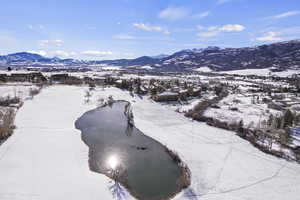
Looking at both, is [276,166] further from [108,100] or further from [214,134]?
[108,100]

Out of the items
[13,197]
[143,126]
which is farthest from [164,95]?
[13,197]

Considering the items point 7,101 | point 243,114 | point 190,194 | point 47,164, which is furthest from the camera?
Answer: point 243,114

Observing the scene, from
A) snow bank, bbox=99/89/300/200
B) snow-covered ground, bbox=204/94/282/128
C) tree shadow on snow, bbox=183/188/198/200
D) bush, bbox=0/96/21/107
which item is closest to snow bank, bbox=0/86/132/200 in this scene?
tree shadow on snow, bbox=183/188/198/200

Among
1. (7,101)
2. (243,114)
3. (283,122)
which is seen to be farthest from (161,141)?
(7,101)

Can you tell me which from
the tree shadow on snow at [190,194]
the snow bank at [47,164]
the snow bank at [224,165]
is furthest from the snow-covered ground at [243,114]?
the snow bank at [47,164]

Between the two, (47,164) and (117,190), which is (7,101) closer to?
(47,164)

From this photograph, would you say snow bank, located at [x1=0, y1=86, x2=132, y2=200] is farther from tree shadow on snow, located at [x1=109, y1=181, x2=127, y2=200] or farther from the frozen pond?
the frozen pond

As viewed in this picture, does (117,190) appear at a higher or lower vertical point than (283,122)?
lower

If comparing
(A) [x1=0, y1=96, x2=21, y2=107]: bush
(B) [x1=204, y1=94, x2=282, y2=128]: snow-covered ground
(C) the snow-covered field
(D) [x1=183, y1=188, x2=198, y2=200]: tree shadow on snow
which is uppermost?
(A) [x1=0, y1=96, x2=21, y2=107]: bush
